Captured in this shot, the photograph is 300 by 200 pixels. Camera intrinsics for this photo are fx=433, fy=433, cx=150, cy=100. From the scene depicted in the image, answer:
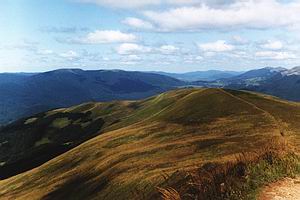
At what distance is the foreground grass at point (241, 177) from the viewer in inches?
812

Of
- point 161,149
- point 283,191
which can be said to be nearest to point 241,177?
point 283,191

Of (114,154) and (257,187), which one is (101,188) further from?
(257,187)

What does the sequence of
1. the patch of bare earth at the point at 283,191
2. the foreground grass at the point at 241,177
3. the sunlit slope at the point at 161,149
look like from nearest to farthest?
the foreground grass at the point at 241,177, the patch of bare earth at the point at 283,191, the sunlit slope at the point at 161,149

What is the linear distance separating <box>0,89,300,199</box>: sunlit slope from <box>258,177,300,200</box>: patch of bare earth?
18040 mm

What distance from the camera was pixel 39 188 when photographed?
78500mm

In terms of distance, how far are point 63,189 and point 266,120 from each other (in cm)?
3361

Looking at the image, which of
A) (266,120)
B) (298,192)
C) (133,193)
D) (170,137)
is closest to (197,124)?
(170,137)

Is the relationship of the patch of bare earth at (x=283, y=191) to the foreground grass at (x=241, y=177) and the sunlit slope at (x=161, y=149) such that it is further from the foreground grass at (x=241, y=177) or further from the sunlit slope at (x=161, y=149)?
the sunlit slope at (x=161, y=149)

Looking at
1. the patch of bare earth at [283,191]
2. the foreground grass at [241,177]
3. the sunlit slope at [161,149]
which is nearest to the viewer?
the foreground grass at [241,177]

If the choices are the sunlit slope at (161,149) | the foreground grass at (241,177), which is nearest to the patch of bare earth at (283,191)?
the foreground grass at (241,177)

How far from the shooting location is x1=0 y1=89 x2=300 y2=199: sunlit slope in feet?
171

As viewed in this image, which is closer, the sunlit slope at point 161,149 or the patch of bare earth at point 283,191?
the patch of bare earth at point 283,191

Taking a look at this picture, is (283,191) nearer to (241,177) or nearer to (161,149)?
(241,177)

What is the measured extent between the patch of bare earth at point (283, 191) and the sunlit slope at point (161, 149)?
18.0m
